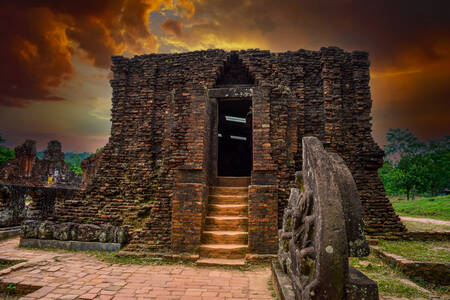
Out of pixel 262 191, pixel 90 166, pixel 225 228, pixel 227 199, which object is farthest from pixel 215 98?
pixel 90 166

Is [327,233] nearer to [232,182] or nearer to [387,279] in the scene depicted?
[387,279]

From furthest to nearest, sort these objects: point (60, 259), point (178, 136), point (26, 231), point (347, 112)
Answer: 1. point (347, 112)
2. point (178, 136)
3. point (26, 231)
4. point (60, 259)

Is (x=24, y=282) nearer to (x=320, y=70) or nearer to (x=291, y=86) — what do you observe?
(x=291, y=86)

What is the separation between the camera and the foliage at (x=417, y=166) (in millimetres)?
21328

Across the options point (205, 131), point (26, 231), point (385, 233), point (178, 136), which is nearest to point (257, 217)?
point (205, 131)

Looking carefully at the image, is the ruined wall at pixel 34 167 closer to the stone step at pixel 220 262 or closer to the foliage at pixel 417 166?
the stone step at pixel 220 262

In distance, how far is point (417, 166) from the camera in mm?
22078

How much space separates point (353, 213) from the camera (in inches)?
89.1

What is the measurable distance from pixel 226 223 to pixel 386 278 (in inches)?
124

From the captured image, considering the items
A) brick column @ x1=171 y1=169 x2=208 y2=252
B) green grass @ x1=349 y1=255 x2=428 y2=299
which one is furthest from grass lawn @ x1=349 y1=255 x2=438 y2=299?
brick column @ x1=171 y1=169 x2=208 y2=252

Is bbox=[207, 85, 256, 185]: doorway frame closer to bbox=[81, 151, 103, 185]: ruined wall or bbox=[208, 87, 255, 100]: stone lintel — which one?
bbox=[208, 87, 255, 100]: stone lintel

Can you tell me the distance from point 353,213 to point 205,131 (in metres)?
4.65

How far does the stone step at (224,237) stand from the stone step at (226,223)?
0.18m

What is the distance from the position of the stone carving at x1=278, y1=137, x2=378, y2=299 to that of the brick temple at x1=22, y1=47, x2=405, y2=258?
3.03 meters
